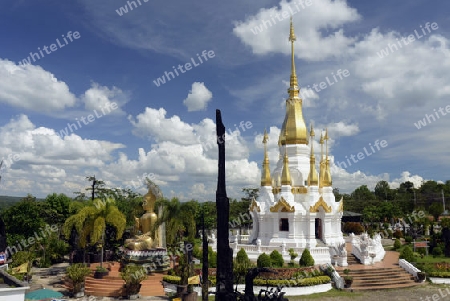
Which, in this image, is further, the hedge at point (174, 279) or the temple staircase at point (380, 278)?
the temple staircase at point (380, 278)

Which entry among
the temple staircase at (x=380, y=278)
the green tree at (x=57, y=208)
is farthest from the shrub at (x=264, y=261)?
the green tree at (x=57, y=208)

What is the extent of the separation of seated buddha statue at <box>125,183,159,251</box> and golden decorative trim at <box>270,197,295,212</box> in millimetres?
9119

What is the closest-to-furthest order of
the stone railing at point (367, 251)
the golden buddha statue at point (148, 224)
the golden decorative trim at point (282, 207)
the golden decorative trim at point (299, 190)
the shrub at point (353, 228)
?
the stone railing at point (367, 251) → the golden buddha statue at point (148, 224) → the golden decorative trim at point (282, 207) → the golden decorative trim at point (299, 190) → the shrub at point (353, 228)

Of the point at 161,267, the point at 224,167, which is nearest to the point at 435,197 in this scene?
the point at 161,267

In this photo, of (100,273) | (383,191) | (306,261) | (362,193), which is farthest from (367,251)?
(383,191)

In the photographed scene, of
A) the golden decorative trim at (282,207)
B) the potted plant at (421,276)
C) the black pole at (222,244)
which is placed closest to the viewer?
the black pole at (222,244)

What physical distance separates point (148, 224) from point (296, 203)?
11.5 metres

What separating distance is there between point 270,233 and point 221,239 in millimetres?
21507

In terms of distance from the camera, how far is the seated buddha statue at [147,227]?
27406mm

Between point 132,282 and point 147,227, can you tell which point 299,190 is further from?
point 132,282

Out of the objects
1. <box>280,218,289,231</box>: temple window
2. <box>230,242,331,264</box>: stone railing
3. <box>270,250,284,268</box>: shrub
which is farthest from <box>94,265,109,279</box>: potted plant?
<box>280,218,289,231</box>: temple window

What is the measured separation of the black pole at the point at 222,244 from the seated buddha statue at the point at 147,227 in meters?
18.8

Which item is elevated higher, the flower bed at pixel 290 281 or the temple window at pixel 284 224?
the temple window at pixel 284 224

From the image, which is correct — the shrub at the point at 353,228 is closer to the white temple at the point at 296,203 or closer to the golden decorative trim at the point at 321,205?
the white temple at the point at 296,203
